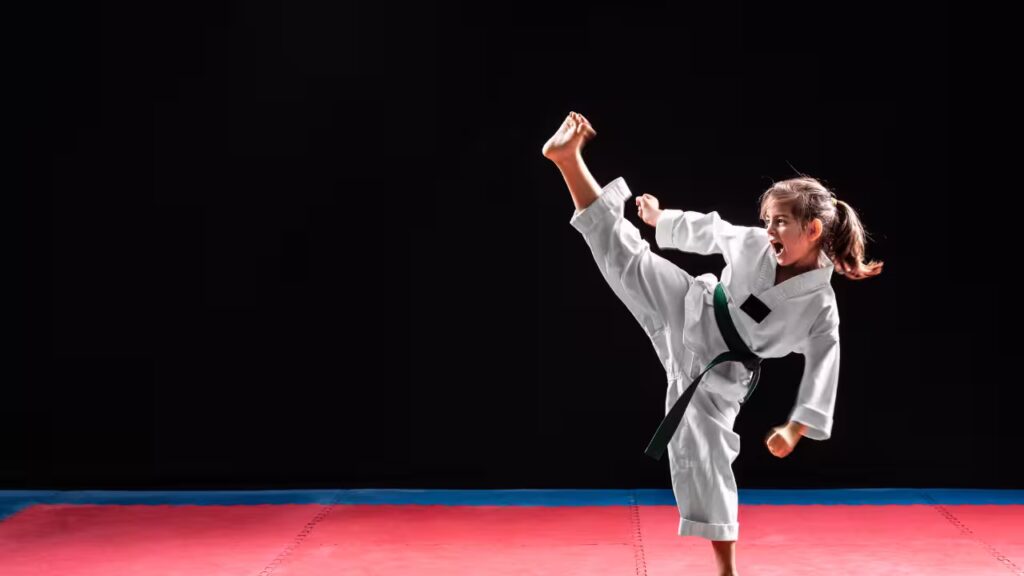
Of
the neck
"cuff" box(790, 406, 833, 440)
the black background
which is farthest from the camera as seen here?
the black background

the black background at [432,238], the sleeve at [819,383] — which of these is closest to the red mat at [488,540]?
the black background at [432,238]

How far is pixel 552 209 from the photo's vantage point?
464cm

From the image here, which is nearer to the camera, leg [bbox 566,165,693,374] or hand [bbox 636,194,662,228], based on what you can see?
leg [bbox 566,165,693,374]

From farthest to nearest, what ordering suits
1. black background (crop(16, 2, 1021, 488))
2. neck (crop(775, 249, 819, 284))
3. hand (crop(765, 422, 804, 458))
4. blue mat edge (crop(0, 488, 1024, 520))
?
black background (crop(16, 2, 1021, 488))
blue mat edge (crop(0, 488, 1024, 520))
neck (crop(775, 249, 819, 284))
hand (crop(765, 422, 804, 458))

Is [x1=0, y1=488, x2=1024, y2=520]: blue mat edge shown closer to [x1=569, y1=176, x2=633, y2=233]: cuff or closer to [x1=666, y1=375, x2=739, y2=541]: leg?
[x1=666, y1=375, x2=739, y2=541]: leg

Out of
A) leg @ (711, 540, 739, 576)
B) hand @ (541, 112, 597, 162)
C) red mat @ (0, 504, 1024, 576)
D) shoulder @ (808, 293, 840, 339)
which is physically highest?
hand @ (541, 112, 597, 162)

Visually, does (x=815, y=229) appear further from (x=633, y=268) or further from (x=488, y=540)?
(x=488, y=540)

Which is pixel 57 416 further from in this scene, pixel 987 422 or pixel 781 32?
pixel 987 422

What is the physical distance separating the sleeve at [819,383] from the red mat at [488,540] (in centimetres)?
81

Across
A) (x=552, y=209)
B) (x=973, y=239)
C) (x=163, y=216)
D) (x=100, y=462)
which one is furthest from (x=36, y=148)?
(x=973, y=239)

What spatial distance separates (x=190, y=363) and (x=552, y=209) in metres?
1.57

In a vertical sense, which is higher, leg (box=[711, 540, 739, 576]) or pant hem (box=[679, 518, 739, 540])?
pant hem (box=[679, 518, 739, 540])

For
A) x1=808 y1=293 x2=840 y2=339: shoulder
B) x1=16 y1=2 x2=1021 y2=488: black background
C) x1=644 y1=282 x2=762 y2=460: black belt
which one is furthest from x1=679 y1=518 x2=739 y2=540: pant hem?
x1=16 y1=2 x2=1021 y2=488: black background

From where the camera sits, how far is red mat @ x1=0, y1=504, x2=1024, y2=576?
335cm
